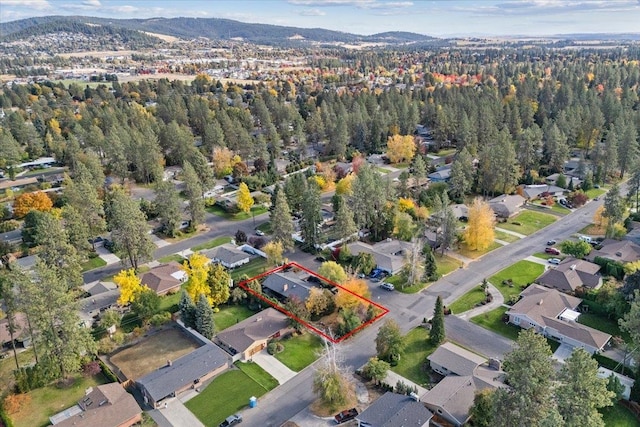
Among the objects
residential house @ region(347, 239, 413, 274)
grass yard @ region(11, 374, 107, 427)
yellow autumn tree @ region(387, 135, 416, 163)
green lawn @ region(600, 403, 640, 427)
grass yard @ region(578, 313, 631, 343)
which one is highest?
yellow autumn tree @ region(387, 135, 416, 163)

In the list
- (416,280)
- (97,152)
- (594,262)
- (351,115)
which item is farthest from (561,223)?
(97,152)

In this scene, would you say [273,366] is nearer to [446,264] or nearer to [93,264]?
[446,264]

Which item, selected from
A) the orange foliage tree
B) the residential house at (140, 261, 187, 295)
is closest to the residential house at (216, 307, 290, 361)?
the residential house at (140, 261, 187, 295)

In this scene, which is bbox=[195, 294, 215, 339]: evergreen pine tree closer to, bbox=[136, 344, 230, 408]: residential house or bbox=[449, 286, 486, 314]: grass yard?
bbox=[136, 344, 230, 408]: residential house

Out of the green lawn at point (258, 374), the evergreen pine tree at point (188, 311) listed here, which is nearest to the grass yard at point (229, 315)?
the evergreen pine tree at point (188, 311)

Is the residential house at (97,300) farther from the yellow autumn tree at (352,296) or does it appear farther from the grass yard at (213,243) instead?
the yellow autumn tree at (352,296)

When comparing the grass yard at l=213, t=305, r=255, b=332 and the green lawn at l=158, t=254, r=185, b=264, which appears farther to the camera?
the green lawn at l=158, t=254, r=185, b=264

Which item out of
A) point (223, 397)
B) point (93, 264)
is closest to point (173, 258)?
point (93, 264)
